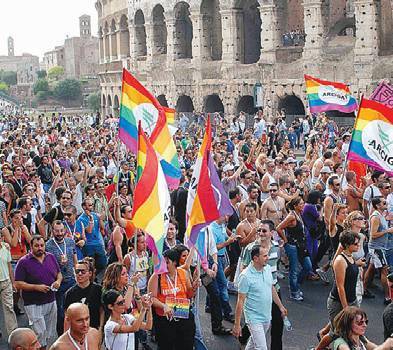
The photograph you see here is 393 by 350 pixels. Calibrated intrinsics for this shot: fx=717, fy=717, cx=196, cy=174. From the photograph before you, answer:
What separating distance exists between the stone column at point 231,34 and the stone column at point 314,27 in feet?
14.6

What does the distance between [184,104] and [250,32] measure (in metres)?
5.08

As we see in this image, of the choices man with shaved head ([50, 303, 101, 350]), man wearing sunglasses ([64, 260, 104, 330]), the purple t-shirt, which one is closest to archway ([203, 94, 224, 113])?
the purple t-shirt

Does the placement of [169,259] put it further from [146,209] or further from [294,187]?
[294,187]

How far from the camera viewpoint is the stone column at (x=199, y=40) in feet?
112

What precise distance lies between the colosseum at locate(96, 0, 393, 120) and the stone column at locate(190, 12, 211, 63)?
0.05 meters

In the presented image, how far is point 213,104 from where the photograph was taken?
35.7 meters

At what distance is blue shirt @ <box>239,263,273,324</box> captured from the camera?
675cm

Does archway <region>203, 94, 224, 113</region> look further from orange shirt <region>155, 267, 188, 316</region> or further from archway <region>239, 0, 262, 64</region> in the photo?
orange shirt <region>155, 267, 188, 316</region>

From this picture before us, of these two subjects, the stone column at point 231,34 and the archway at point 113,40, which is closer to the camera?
the stone column at point 231,34

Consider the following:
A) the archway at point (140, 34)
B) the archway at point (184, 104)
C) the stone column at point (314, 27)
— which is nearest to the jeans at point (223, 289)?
the stone column at point (314, 27)

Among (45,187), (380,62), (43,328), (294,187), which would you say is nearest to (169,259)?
(43,328)

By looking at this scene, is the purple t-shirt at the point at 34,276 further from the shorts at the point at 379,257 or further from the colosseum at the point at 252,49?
the colosseum at the point at 252,49

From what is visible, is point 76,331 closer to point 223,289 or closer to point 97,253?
point 223,289

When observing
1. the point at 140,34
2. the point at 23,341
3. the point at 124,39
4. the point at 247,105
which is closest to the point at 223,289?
the point at 23,341
